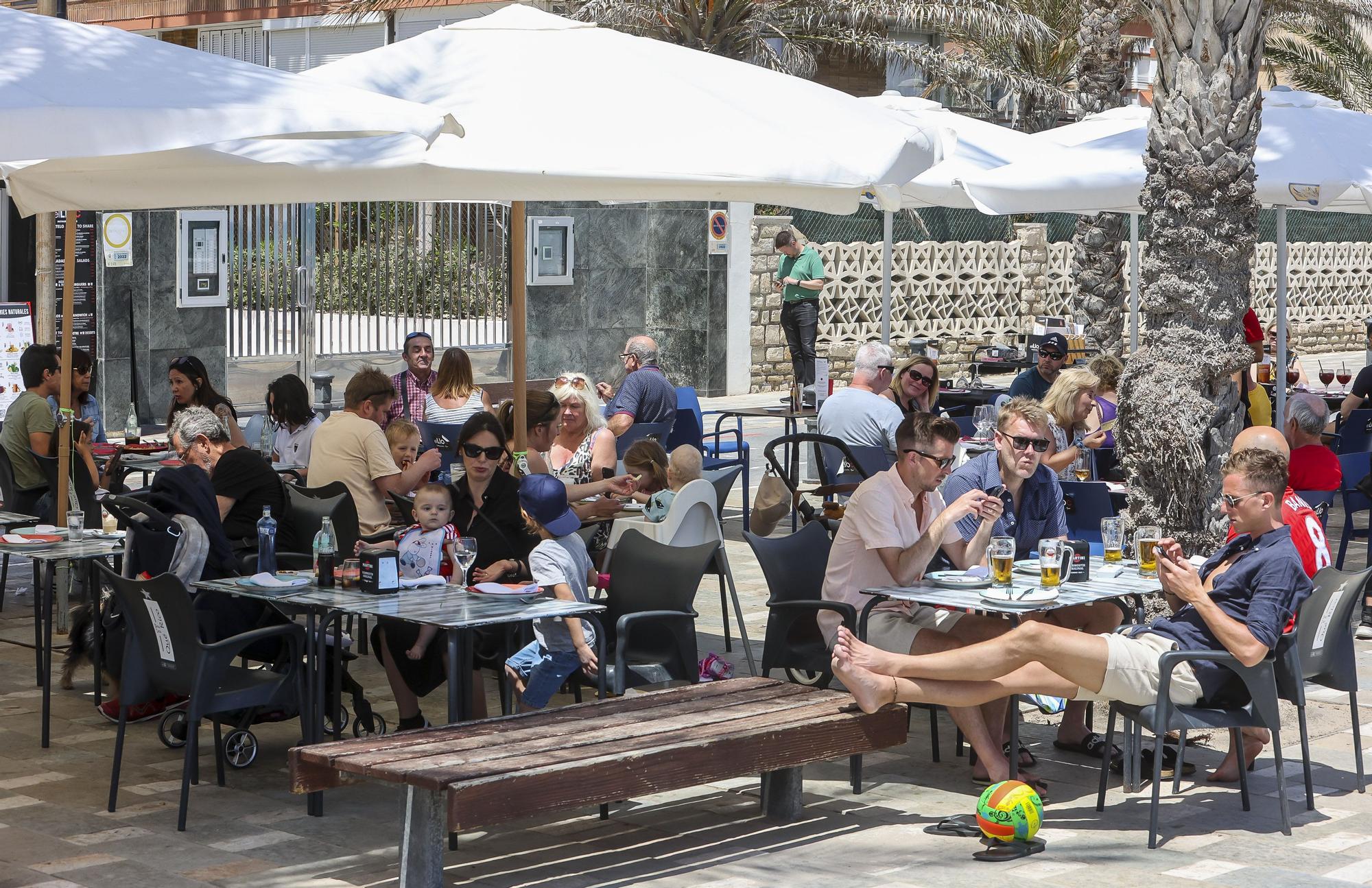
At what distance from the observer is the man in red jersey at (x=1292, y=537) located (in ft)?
21.6

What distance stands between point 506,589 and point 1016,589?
1.83 metres

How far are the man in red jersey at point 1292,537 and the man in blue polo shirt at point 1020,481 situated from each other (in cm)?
71

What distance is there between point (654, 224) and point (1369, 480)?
12.4 metres

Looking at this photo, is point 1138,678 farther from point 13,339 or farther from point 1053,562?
point 13,339

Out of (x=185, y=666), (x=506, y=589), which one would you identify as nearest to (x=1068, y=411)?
(x=506, y=589)

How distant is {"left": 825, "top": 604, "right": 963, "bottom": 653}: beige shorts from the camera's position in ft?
21.3

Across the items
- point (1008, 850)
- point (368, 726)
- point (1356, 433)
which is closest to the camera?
point (1008, 850)

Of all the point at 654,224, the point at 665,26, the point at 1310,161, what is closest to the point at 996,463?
the point at 1310,161

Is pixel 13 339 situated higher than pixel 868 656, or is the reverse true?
pixel 13 339

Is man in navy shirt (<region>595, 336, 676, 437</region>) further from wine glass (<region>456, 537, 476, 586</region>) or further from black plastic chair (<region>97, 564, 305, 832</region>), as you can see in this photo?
black plastic chair (<region>97, 564, 305, 832</region>)

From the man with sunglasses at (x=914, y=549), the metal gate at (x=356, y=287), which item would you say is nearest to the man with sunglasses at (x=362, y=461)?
the man with sunglasses at (x=914, y=549)

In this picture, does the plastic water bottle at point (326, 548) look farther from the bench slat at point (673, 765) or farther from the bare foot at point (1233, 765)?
the bare foot at point (1233, 765)

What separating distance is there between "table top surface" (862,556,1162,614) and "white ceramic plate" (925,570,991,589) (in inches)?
1.1

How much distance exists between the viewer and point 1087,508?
8367 millimetres
